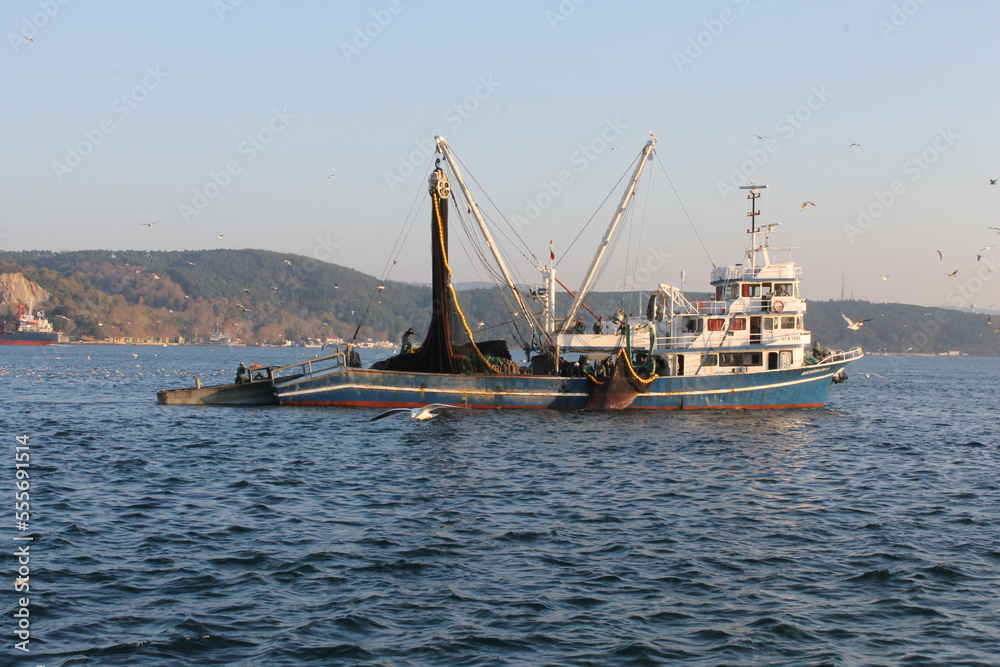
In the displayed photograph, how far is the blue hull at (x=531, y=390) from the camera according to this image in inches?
1789

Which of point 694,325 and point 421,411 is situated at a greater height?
point 694,325

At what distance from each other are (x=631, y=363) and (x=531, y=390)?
5.29 m

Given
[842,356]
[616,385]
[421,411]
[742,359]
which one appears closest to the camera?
[421,411]

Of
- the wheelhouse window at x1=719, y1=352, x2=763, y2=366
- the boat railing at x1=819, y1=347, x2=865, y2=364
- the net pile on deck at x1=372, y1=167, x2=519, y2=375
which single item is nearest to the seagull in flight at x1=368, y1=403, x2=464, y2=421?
the net pile on deck at x1=372, y1=167, x2=519, y2=375

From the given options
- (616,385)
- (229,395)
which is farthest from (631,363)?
(229,395)

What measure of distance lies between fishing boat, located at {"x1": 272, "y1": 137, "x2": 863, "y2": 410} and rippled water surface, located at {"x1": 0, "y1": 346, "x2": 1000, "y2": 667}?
981cm

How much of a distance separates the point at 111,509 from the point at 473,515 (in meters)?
8.64

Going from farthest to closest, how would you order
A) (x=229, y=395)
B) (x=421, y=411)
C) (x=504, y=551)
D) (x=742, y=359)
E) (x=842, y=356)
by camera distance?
(x=842, y=356) < (x=229, y=395) < (x=742, y=359) < (x=421, y=411) < (x=504, y=551)

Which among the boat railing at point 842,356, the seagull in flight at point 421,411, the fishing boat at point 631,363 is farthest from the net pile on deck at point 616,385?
the boat railing at point 842,356

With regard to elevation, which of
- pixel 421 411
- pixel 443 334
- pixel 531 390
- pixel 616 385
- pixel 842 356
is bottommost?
pixel 421 411

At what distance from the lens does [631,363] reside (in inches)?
1816

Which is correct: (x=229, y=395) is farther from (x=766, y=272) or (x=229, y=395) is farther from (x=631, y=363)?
(x=766, y=272)

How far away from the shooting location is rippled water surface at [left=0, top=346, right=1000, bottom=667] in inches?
518

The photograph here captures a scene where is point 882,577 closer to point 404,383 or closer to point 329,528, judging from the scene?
point 329,528
